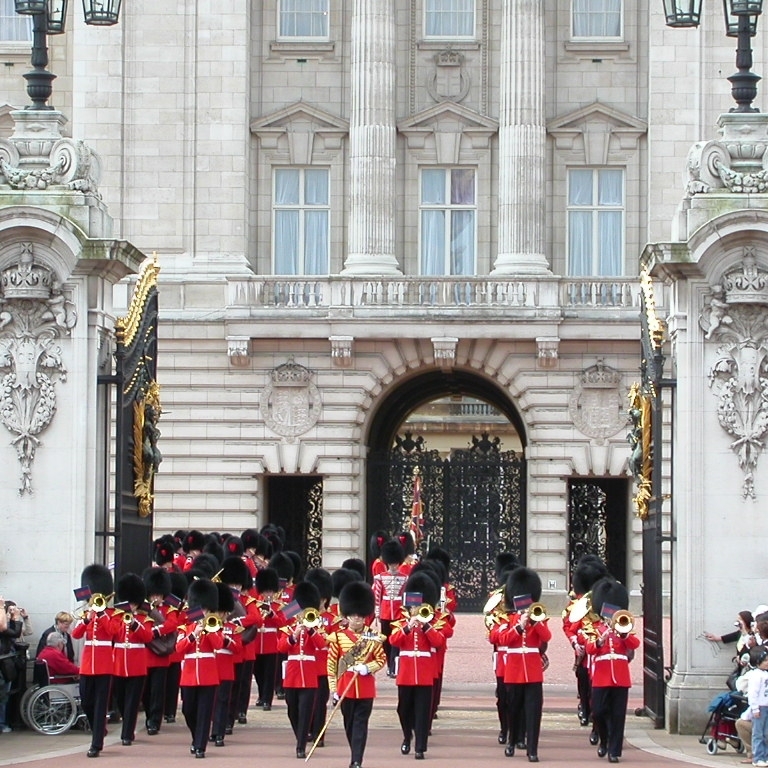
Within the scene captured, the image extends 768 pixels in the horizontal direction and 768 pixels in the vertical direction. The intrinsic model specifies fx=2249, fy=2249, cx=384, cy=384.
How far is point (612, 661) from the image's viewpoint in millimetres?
15969

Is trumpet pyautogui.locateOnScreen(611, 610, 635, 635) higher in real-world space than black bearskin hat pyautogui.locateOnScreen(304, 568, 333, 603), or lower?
lower

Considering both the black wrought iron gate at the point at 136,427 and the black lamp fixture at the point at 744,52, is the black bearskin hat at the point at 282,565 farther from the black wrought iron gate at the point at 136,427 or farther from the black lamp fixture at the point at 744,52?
the black lamp fixture at the point at 744,52

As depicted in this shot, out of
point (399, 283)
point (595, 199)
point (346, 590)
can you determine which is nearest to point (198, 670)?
point (346, 590)

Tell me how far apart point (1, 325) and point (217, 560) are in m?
4.29

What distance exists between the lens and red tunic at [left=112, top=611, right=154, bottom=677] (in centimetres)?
1634

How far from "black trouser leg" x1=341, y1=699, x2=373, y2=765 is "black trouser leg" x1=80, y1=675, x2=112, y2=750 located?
1.79m

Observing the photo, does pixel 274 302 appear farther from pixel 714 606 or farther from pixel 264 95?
pixel 714 606

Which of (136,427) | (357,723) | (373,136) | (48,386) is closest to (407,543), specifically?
(136,427)

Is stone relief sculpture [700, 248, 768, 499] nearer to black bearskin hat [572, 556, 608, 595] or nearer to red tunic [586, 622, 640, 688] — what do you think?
red tunic [586, 622, 640, 688]

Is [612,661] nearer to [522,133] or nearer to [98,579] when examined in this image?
[98,579]

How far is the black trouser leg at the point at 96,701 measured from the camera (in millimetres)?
15773

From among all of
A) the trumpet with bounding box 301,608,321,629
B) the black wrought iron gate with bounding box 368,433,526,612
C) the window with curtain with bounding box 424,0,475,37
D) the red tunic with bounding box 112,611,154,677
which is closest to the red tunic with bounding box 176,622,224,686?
→ the red tunic with bounding box 112,611,154,677

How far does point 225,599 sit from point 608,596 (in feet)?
9.40

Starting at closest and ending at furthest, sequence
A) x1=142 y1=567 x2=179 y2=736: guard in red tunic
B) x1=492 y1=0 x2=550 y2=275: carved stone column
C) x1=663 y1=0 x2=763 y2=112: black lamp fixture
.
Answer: x1=663 y1=0 x2=763 y2=112: black lamp fixture
x1=142 y1=567 x2=179 y2=736: guard in red tunic
x1=492 y1=0 x2=550 y2=275: carved stone column
